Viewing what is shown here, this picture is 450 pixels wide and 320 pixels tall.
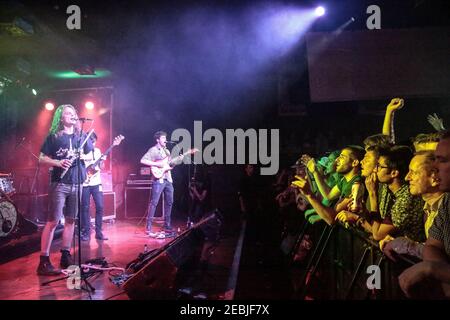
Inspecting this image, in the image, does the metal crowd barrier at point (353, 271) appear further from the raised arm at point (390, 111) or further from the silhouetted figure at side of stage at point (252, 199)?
the silhouetted figure at side of stage at point (252, 199)

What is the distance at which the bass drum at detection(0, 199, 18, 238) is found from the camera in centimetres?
511

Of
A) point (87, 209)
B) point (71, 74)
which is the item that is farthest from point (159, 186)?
point (71, 74)

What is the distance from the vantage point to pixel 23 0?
5.55 m

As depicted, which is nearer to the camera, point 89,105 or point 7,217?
point 7,217

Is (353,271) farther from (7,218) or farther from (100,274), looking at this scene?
(7,218)

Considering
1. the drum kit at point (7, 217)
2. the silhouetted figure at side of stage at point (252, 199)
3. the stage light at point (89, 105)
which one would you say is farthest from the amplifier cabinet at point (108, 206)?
the silhouetted figure at side of stage at point (252, 199)

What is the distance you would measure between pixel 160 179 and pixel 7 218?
2564 millimetres

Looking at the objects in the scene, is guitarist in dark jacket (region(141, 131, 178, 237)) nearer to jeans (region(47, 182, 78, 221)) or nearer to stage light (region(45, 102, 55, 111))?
jeans (region(47, 182, 78, 221))

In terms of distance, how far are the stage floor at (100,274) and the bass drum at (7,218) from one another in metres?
0.61

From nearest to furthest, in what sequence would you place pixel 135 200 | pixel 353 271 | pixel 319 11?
1. pixel 353 271
2. pixel 319 11
3. pixel 135 200

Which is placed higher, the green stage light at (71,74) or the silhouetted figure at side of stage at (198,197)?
the green stage light at (71,74)

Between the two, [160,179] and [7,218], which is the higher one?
[160,179]

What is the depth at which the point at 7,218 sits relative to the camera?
5227 mm

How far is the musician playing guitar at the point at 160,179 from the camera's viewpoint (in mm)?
6488
